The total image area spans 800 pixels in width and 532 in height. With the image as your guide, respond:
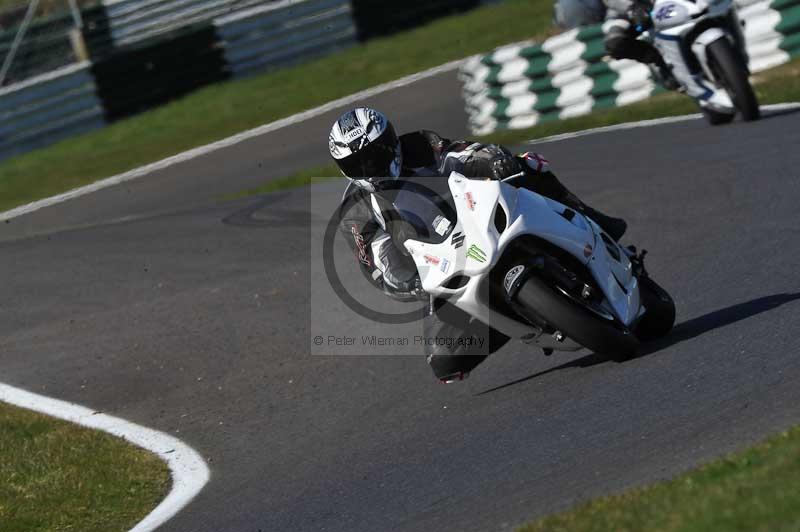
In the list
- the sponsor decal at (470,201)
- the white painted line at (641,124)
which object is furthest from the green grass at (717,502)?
the white painted line at (641,124)

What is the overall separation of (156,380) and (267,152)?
10075 mm

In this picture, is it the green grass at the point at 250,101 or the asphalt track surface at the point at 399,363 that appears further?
the green grass at the point at 250,101

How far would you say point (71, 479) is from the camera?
283 inches

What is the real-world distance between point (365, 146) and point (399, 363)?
7.16 feet

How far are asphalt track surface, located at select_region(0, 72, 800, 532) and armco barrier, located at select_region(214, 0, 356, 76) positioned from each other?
31.5 ft

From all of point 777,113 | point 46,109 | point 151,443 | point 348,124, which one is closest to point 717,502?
point 348,124

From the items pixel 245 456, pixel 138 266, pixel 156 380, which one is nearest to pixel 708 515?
pixel 245 456

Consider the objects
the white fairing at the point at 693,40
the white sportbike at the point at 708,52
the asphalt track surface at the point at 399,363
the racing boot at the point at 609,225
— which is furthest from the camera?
the white fairing at the point at 693,40

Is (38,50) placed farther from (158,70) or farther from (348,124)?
(348,124)

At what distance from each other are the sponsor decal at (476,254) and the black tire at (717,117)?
6.43 m

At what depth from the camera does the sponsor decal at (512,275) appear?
6258 millimetres

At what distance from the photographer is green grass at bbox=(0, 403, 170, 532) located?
21.6 feet

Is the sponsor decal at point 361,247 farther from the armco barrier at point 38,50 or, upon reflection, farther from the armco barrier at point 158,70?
the armco barrier at point 38,50

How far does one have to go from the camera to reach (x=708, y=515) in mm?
4094
